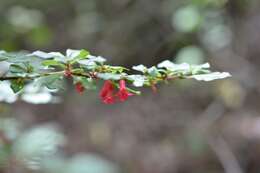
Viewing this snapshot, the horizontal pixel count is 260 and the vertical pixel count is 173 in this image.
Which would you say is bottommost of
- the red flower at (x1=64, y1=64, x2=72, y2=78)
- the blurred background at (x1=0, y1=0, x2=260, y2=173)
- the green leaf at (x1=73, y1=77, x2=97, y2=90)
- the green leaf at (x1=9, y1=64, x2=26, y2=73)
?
the green leaf at (x1=73, y1=77, x2=97, y2=90)

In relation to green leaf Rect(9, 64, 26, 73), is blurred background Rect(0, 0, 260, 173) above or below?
above

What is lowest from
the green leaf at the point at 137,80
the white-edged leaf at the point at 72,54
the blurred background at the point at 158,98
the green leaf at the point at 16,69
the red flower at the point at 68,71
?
the green leaf at the point at 137,80

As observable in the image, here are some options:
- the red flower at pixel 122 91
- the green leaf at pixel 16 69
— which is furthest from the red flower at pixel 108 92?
the green leaf at pixel 16 69

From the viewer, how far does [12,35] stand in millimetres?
2836

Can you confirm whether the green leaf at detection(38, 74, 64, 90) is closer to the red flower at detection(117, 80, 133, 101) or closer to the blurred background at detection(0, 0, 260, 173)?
the red flower at detection(117, 80, 133, 101)

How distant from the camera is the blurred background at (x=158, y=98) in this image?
2.40 meters

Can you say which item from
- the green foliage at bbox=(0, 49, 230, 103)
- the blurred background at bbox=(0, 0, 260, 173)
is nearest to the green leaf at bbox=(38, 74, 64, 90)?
the green foliage at bbox=(0, 49, 230, 103)

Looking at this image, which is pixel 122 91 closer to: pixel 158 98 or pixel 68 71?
pixel 68 71

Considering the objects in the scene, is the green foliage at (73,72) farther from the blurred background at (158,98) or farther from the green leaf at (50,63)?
the blurred background at (158,98)

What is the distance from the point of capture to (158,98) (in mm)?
2875

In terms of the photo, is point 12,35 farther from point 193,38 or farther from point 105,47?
point 193,38

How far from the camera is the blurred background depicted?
2404mm

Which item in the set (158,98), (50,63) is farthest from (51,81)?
(158,98)

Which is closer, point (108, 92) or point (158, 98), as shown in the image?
point (108, 92)
